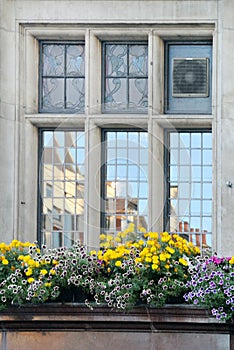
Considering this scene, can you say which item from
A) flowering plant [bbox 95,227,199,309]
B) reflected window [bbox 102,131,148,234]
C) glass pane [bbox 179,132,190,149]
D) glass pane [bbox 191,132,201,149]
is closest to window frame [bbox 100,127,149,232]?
reflected window [bbox 102,131,148,234]

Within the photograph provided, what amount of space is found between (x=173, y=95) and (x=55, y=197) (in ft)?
5.23

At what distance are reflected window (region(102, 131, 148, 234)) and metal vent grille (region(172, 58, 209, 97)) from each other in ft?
1.93

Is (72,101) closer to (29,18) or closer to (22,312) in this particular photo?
(29,18)

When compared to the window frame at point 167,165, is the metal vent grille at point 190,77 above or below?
above

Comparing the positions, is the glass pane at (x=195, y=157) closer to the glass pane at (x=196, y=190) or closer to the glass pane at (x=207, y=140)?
the glass pane at (x=207, y=140)

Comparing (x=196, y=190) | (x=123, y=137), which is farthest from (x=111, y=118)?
(x=196, y=190)

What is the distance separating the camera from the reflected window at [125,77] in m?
11.2

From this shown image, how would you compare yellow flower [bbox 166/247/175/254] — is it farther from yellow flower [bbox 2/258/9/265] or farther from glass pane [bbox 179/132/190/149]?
glass pane [bbox 179/132/190/149]

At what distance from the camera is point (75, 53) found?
11.3 metres

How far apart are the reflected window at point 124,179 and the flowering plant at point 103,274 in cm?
254

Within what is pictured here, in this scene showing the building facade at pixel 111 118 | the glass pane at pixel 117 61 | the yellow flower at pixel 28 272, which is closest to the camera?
the yellow flower at pixel 28 272

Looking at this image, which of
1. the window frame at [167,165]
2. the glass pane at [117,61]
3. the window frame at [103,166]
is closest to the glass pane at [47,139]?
the window frame at [103,166]

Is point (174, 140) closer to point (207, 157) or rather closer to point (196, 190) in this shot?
point (207, 157)

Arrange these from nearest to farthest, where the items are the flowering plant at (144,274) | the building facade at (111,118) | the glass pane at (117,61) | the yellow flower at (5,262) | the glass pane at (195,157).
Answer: the flowering plant at (144,274) < the yellow flower at (5,262) < the building facade at (111,118) < the glass pane at (195,157) < the glass pane at (117,61)
